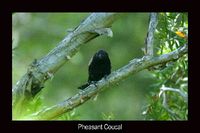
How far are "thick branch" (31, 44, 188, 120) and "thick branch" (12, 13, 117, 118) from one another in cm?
16

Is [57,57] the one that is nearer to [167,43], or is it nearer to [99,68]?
[99,68]

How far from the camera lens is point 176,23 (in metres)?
5.41

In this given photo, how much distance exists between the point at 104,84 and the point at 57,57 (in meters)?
0.38

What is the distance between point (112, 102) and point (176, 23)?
6.27m

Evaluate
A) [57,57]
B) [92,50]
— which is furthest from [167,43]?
[92,50]

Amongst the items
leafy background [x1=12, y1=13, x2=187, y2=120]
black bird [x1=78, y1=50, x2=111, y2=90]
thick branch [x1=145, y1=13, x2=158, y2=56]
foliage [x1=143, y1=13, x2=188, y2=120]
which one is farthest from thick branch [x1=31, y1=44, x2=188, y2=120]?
leafy background [x1=12, y1=13, x2=187, y2=120]

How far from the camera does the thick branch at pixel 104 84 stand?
15.4 ft

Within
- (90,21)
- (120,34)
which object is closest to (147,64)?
(90,21)

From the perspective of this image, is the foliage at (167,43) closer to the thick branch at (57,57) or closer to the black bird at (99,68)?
the black bird at (99,68)

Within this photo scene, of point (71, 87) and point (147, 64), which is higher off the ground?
point (71, 87)

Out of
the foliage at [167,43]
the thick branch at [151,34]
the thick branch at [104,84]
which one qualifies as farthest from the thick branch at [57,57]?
the foliage at [167,43]

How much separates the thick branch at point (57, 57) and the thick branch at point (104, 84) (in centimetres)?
16
